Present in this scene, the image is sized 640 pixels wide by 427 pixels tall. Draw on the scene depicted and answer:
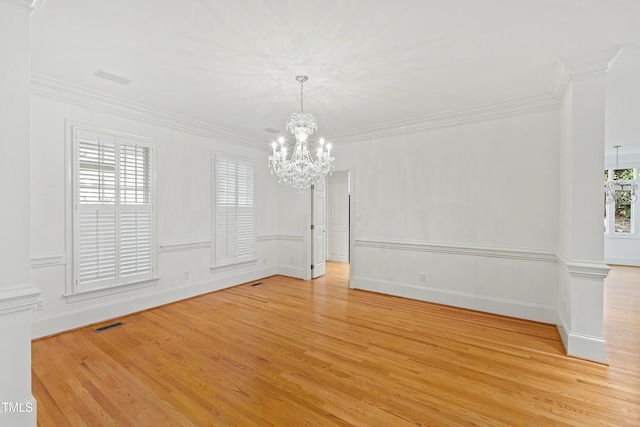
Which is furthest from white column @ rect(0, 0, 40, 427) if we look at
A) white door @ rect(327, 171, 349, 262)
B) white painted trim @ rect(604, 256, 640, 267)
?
white painted trim @ rect(604, 256, 640, 267)

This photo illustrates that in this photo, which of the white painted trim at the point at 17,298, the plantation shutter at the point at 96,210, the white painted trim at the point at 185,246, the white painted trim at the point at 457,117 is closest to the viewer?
the white painted trim at the point at 17,298

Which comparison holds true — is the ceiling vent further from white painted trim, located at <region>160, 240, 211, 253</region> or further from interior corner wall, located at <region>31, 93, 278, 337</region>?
white painted trim, located at <region>160, 240, 211, 253</region>

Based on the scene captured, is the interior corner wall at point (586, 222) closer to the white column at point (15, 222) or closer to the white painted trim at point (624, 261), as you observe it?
the white column at point (15, 222)

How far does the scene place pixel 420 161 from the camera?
4.61 meters

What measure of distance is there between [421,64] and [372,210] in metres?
2.69

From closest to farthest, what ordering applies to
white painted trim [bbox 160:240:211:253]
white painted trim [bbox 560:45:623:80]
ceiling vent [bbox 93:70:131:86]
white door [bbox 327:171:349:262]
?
white painted trim [bbox 560:45:623:80]
ceiling vent [bbox 93:70:131:86]
white painted trim [bbox 160:240:211:253]
white door [bbox 327:171:349:262]

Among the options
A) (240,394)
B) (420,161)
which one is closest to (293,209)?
(420,161)

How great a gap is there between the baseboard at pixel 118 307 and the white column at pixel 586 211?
4902 millimetres

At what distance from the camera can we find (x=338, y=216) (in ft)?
27.9

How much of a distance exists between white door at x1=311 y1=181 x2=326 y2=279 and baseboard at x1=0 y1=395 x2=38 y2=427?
4592 mm

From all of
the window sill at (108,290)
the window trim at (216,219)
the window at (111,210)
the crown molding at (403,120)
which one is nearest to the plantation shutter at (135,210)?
the window at (111,210)

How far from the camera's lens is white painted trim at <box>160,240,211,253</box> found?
4.39 metres

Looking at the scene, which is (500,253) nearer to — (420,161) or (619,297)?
(420,161)

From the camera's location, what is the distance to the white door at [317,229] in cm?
606
